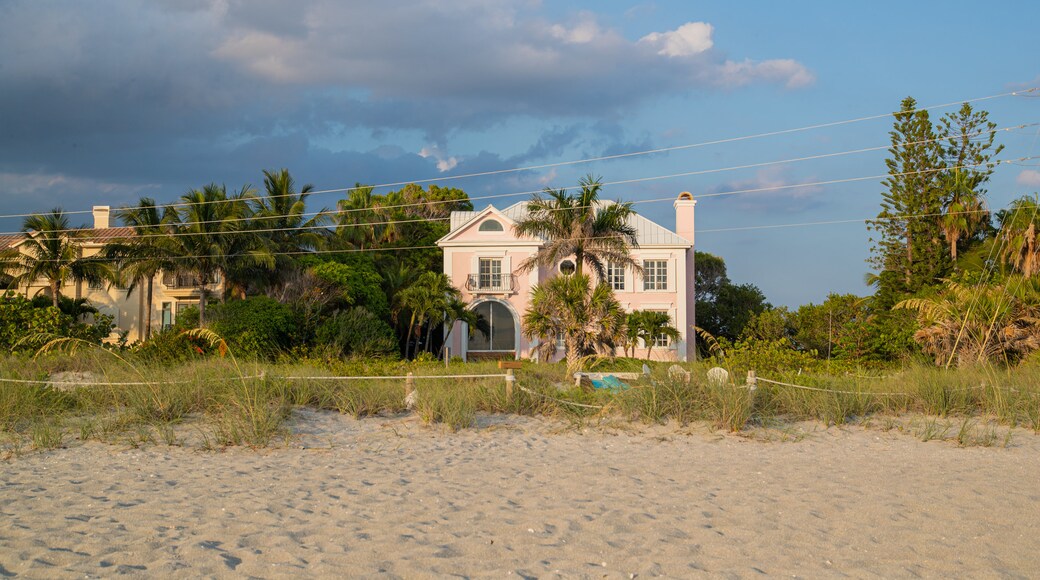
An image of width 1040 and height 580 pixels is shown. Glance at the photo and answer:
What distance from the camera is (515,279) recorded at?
134ft

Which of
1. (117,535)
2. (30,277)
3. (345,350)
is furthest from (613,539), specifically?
(30,277)

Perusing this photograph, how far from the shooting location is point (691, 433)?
11086 millimetres

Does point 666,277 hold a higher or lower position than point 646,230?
lower

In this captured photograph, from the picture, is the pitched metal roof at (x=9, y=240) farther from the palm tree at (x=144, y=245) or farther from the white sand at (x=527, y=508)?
the white sand at (x=527, y=508)

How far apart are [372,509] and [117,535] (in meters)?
1.91

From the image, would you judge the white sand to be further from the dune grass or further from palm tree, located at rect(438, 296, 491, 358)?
palm tree, located at rect(438, 296, 491, 358)

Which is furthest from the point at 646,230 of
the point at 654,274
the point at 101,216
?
the point at 101,216

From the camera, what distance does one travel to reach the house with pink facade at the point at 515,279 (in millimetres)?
40688

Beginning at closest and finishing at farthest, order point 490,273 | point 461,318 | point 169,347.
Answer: point 169,347 → point 461,318 → point 490,273

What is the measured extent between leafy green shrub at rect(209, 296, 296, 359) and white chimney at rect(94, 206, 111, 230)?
20094 millimetres

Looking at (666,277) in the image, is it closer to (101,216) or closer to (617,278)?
(617,278)

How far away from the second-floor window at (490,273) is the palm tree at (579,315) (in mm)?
14467

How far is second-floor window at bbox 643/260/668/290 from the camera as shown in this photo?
4203cm

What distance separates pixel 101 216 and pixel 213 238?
15.7 metres
